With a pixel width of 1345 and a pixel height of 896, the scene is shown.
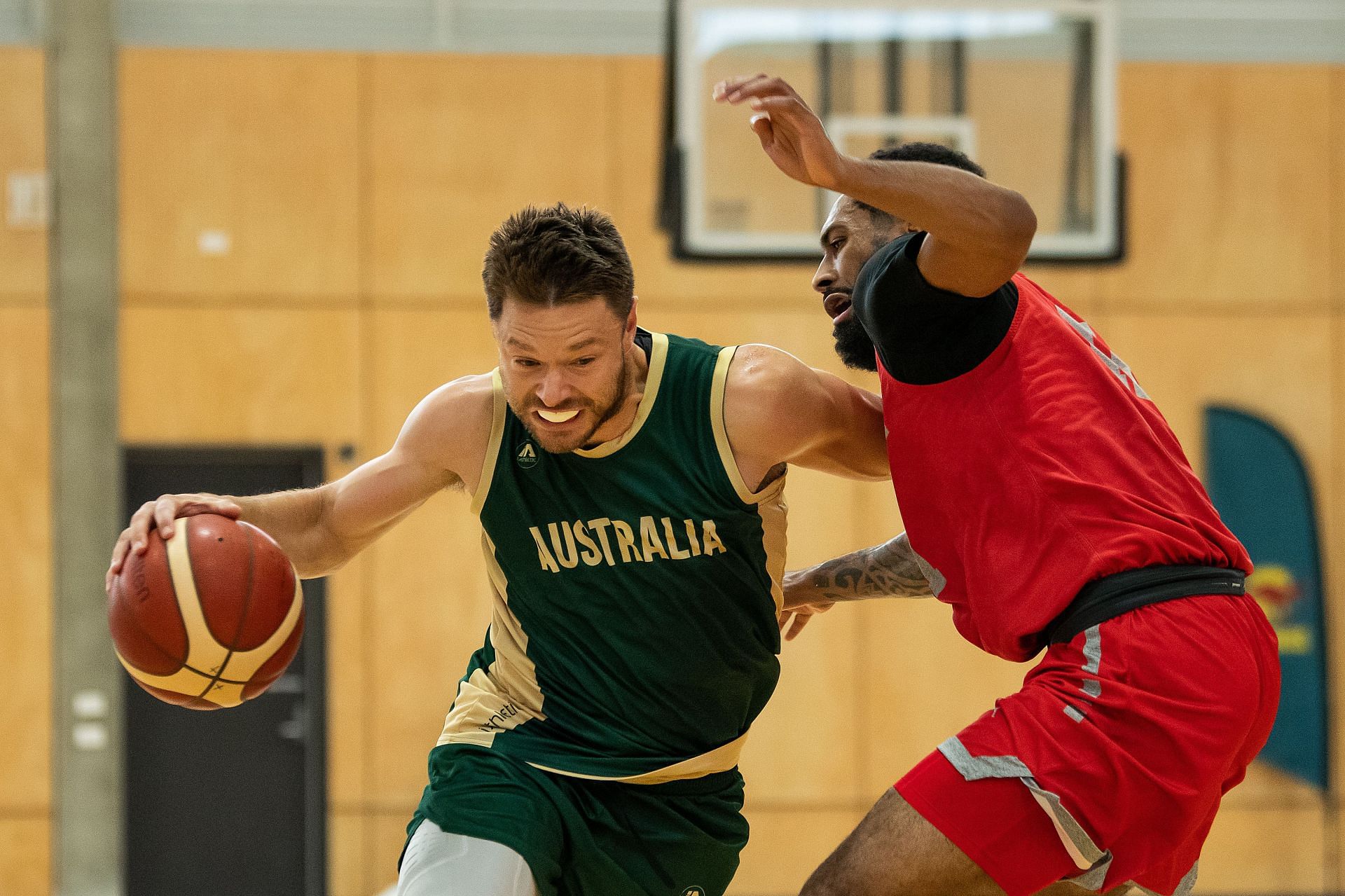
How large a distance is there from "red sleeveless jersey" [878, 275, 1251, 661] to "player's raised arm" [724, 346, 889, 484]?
35cm

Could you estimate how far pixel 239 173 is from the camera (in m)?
7.52

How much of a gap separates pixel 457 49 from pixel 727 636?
5937 mm

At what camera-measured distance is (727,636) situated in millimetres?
2758

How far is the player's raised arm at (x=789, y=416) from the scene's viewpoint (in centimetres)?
274

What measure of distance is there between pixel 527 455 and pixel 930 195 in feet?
3.47

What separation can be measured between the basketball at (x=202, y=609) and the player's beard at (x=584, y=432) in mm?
565

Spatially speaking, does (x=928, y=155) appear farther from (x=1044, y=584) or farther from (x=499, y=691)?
(x=499, y=691)

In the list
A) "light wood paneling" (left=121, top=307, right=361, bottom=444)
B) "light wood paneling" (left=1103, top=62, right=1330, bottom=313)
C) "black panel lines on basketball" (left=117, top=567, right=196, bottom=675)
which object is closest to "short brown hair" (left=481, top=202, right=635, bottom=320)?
"black panel lines on basketball" (left=117, top=567, right=196, bottom=675)

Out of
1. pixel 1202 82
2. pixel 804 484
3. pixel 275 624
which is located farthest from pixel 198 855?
pixel 1202 82

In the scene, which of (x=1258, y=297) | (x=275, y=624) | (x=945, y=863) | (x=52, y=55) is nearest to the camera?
(x=945, y=863)

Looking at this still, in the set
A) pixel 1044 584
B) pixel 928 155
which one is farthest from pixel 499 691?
pixel 928 155

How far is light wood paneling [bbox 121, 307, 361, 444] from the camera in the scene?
24.5 ft

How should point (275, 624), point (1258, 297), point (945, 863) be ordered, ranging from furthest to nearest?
point (1258, 297) → point (275, 624) → point (945, 863)

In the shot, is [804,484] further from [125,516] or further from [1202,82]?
[125,516]
